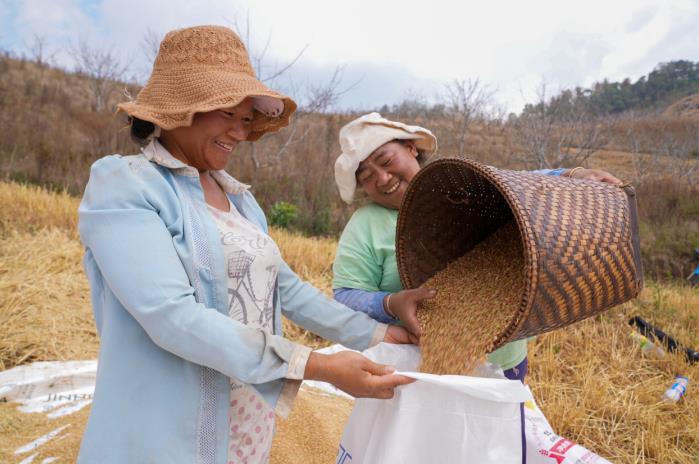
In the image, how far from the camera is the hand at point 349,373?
1.10 m

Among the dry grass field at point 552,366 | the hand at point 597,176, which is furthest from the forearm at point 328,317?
the dry grass field at point 552,366

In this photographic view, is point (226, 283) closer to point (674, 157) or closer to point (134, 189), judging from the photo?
point (134, 189)

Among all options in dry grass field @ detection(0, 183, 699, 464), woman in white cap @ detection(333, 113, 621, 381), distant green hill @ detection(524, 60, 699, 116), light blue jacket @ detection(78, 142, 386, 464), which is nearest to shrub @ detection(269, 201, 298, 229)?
dry grass field @ detection(0, 183, 699, 464)

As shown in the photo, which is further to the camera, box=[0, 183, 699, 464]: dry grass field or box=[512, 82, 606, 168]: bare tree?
box=[512, 82, 606, 168]: bare tree

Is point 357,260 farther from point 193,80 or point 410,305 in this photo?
point 193,80

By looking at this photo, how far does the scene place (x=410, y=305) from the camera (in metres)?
1.50

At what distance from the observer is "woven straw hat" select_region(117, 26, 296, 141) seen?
1152 millimetres

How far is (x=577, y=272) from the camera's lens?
46.7 inches

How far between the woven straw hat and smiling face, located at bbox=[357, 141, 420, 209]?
493 mm

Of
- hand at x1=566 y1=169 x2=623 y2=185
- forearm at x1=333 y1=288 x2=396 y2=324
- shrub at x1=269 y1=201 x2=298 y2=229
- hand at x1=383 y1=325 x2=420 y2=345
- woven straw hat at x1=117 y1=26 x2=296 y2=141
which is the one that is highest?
woven straw hat at x1=117 y1=26 x2=296 y2=141

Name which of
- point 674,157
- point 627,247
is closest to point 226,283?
point 627,247

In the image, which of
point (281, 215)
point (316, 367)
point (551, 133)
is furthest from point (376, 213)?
point (551, 133)

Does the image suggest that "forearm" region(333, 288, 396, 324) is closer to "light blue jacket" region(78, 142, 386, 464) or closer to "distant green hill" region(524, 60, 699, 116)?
"light blue jacket" region(78, 142, 386, 464)

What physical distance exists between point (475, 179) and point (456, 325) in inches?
18.9
